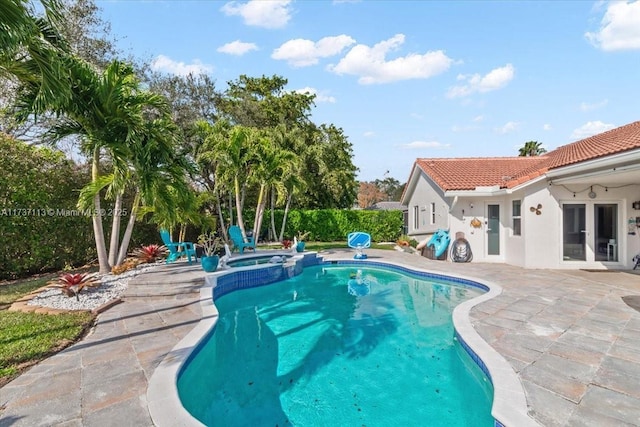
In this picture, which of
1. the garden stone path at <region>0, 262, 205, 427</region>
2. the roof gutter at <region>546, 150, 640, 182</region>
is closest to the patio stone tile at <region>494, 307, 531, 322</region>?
the roof gutter at <region>546, 150, 640, 182</region>

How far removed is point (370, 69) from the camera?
77.0 ft

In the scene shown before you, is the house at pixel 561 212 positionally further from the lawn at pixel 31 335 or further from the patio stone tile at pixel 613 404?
the lawn at pixel 31 335

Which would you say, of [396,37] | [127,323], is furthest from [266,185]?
[127,323]

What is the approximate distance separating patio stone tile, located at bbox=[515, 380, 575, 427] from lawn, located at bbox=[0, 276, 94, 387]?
6.67 m

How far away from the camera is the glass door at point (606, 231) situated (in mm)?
12820

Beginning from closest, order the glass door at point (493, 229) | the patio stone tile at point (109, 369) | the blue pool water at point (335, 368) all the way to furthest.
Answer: the patio stone tile at point (109, 369)
the blue pool water at point (335, 368)
the glass door at point (493, 229)

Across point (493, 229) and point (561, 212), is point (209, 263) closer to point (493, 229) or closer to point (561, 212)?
point (493, 229)

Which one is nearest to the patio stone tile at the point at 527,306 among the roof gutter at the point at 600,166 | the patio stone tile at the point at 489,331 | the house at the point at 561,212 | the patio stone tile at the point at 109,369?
the patio stone tile at the point at 489,331

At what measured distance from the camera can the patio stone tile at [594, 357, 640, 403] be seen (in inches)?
165

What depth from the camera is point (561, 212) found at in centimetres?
1278

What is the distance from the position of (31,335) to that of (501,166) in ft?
70.5

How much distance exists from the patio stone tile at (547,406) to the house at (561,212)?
8.33 metres

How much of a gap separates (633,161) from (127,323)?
1347 centimetres

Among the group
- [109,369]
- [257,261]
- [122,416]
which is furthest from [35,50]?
[257,261]
